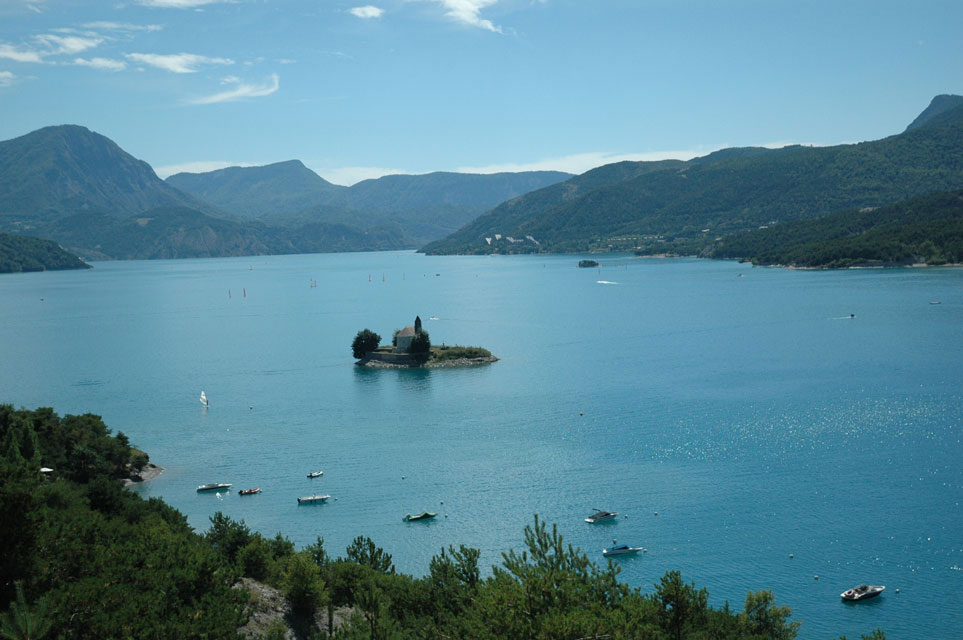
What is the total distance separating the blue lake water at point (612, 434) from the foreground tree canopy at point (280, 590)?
291 inches

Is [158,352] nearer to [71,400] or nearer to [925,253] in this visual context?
[71,400]

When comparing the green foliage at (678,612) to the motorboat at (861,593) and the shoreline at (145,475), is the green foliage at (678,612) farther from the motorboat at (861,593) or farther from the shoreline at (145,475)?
the shoreline at (145,475)

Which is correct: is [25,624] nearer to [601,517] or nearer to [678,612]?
[678,612]

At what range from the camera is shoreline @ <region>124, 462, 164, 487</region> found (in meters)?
41.5

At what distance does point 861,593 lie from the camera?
27062 millimetres

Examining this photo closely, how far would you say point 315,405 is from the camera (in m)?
59.7

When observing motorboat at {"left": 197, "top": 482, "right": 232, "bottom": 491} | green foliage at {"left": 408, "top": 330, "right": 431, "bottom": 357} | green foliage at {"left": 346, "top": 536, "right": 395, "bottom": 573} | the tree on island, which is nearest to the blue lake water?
motorboat at {"left": 197, "top": 482, "right": 232, "bottom": 491}

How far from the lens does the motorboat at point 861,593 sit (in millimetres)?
27016

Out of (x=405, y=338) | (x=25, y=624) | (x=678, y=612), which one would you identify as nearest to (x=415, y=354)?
(x=405, y=338)

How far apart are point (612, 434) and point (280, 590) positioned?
29.9 meters

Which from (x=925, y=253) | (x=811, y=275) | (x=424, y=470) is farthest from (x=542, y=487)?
(x=925, y=253)

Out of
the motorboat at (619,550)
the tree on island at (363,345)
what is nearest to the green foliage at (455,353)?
the tree on island at (363,345)

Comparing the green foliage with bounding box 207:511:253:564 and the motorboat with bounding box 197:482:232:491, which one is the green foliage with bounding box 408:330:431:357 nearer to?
the motorboat with bounding box 197:482:232:491

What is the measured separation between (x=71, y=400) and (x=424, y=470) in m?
35.9
